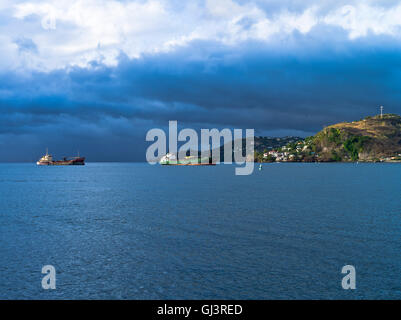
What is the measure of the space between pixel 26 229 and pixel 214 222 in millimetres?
Answer: 24936

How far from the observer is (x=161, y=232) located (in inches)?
1726

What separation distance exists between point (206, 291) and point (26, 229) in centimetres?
3206
